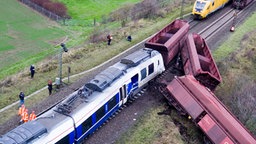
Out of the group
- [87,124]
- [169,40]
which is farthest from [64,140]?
[169,40]

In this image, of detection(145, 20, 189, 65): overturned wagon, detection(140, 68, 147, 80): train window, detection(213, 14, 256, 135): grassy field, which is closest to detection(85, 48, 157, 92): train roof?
detection(140, 68, 147, 80): train window

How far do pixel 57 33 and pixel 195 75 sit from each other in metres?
28.1

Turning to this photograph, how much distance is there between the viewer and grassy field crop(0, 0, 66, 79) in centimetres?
3858

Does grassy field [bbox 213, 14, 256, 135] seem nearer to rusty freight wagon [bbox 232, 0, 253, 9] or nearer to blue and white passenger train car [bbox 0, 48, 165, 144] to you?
rusty freight wagon [bbox 232, 0, 253, 9]

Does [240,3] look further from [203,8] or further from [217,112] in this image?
[217,112]

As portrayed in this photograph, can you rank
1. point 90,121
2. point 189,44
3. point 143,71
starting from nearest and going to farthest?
point 90,121 < point 143,71 < point 189,44

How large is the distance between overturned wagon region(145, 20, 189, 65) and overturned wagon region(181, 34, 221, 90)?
0.88 meters

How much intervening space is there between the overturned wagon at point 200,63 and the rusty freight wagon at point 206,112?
1760mm

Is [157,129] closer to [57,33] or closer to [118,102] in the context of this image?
[118,102]

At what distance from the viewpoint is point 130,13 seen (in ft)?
154

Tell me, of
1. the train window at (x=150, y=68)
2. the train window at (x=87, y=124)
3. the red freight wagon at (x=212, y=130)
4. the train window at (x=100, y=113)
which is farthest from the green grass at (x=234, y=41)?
the train window at (x=87, y=124)

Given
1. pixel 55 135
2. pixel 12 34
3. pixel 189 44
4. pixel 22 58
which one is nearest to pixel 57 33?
pixel 12 34

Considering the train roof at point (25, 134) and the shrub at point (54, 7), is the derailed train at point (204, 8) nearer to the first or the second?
the shrub at point (54, 7)

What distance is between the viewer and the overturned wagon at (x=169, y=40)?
91.6 feet
